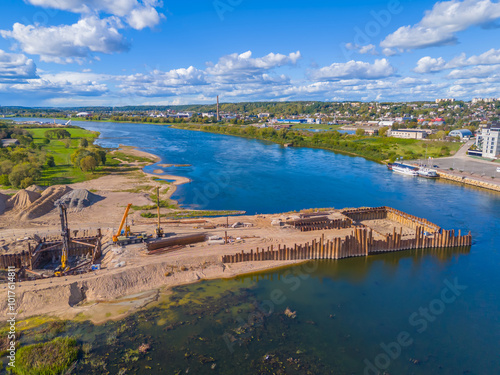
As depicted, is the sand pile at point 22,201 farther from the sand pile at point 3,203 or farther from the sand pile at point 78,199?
the sand pile at point 78,199

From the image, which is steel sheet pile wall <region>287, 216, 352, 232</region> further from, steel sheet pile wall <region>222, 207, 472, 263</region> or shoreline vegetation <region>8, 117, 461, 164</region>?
shoreline vegetation <region>8, 117, 461, 164</region>

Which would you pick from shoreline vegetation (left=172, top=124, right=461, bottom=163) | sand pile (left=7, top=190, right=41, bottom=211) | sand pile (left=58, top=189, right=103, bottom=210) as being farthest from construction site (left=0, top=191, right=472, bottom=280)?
shoreline vegetation (left=172, top=124, right=461, bottom=163)

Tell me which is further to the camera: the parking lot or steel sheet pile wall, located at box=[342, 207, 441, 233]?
the parking lot

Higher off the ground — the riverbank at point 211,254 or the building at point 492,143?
the building at point 492,143

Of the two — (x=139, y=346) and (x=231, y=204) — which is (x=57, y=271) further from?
(x=231, y=204)

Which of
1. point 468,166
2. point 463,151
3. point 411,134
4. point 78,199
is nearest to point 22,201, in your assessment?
point 78,199

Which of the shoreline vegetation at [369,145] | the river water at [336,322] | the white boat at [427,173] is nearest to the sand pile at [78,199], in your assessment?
the river water at [336,322]
